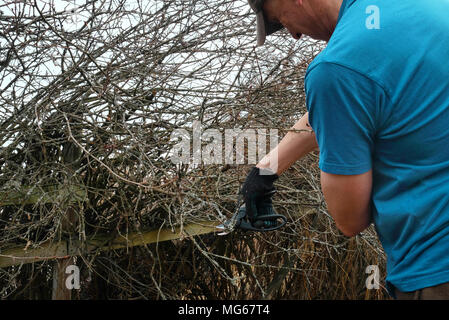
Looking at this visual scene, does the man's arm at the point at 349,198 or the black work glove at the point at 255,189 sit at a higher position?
the black work glove at the point at 255,189

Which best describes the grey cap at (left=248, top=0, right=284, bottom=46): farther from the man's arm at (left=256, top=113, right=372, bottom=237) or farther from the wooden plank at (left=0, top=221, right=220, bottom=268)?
the wooden plank at (left=0, top=221, right=220, bottom=268)

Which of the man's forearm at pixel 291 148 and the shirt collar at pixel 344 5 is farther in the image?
the man's forearm at pixel 291 148

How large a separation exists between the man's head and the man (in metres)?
0.14

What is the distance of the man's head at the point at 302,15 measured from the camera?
1253mm

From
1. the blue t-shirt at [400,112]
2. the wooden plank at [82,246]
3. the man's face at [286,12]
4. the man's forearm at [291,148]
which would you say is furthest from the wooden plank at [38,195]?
the blue t-shirt at [400,112]

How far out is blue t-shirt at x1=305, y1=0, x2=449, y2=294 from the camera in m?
1.02

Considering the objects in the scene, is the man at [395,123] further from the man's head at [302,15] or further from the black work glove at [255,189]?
the black work glove at [255,189]

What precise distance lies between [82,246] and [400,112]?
7.16 feet

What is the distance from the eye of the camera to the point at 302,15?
1.30m

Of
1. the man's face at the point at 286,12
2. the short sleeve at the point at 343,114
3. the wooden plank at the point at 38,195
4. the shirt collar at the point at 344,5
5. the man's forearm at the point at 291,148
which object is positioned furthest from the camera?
the wooden plank at the point at 38,195

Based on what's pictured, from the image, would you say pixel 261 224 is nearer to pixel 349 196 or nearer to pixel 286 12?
pixel 349 196

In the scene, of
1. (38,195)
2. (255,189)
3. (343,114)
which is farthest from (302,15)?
(38,195)

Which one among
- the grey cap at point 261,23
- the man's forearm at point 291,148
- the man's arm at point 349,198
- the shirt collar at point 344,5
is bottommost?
the man's arm at point 349,198
